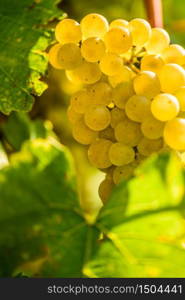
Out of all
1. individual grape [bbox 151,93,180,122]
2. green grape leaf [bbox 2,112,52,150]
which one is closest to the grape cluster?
individual grape [bbox 151,93,180,122]

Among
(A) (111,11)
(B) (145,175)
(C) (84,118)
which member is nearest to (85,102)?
(C) (84,118)

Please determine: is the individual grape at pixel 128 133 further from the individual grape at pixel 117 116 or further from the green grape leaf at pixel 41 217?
the green grape leaf at pixel 41 217

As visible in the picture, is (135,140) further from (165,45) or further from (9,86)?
(9,86)

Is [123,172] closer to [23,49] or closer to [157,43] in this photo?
[157,43]

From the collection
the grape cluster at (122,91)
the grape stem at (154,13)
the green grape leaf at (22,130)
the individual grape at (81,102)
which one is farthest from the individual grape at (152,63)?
the green grape leaf at (22,130)

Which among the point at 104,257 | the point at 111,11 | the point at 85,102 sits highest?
the point at 111,11

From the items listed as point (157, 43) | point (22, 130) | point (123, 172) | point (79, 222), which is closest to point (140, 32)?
point (157, 43)
